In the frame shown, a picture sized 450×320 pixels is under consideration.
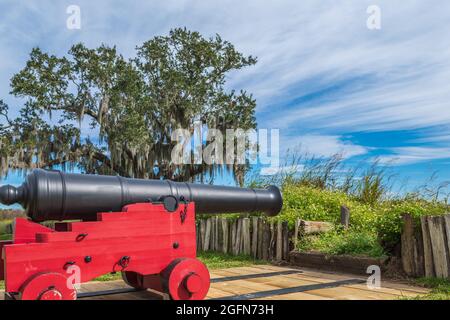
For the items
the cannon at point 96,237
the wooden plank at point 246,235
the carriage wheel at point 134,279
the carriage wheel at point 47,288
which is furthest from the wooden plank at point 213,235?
the carriage wheel at point 47,288

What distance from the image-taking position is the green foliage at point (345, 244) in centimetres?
599

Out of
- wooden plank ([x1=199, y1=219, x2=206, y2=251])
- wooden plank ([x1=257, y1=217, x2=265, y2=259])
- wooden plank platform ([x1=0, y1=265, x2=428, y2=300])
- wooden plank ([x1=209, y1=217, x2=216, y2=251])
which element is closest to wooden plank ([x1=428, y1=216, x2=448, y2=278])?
wooden plank platform ([x1=0, y1=265, x2=428, y2=300])

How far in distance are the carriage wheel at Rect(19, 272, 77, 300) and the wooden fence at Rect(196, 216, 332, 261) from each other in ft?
13.8

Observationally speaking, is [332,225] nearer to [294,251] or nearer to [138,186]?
[294,251]

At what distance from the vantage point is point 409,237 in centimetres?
544

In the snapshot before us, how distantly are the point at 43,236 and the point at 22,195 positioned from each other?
41 centimetres

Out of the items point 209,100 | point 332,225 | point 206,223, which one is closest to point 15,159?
point 209,100

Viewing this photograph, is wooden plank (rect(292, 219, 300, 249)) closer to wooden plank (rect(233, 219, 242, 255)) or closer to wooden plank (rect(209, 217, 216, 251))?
wooden plank (rect(233, 219, 242, 255))

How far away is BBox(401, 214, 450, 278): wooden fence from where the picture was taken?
5074mm

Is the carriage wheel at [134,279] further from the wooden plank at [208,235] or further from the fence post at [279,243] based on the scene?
the wooden plank at [208,235]

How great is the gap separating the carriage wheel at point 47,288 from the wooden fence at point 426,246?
3739 millimetres

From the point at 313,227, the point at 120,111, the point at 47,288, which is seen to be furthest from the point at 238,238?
the point at 120,111

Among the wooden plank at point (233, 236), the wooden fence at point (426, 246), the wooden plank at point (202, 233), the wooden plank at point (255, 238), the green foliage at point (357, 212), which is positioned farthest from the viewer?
the wooden plank at point (202, 233)

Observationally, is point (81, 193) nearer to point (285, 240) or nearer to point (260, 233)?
point (285, 240)
